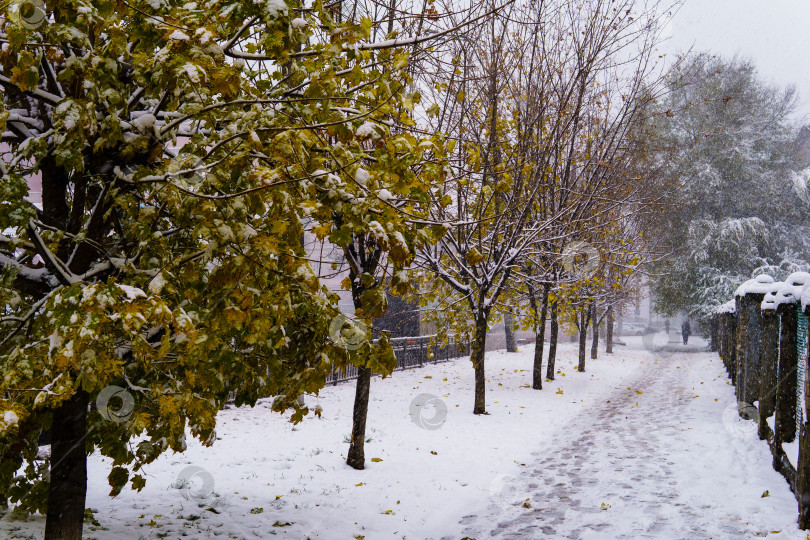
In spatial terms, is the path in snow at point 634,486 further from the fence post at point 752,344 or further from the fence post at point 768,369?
the fence post at point 752,344

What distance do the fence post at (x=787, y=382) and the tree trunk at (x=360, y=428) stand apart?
196 inches

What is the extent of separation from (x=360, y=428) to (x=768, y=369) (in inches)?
221

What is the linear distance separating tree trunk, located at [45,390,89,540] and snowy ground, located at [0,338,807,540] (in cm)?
104

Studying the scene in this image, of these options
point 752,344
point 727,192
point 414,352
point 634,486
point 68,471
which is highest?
point 727,192

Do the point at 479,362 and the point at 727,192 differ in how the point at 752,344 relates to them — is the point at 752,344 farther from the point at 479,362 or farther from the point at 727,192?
the point at 727,192

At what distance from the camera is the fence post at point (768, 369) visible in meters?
7.76

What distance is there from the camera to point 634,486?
6781 millimetres

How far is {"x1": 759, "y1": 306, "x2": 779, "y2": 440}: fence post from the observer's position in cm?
776

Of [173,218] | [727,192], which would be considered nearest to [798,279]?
[173,218]

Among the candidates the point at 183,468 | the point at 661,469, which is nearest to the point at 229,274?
the point at 183,468

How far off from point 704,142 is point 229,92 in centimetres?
3298

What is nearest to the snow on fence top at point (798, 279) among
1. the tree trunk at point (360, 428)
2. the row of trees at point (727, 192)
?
the tree trunk at point (360, 428)

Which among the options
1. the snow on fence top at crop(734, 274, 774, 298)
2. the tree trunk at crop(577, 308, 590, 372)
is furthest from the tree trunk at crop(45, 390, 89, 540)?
the tree trunk at crop(577, 308, 590, 372)

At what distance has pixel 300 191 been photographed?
3.32m
